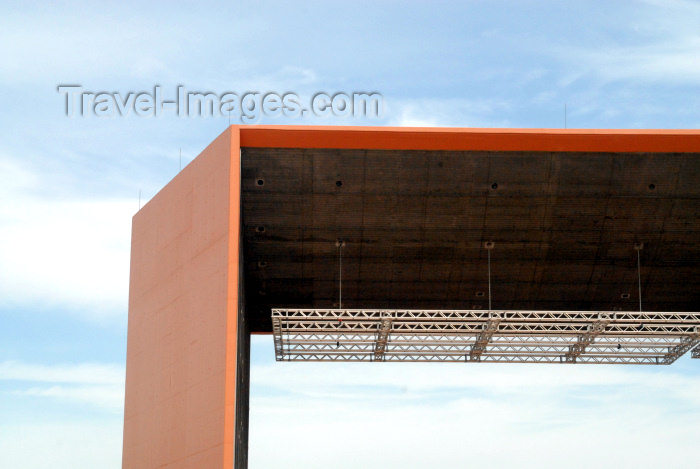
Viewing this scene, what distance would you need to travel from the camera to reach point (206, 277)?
18.9 m

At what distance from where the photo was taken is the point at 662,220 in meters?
22.7

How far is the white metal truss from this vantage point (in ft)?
76.7

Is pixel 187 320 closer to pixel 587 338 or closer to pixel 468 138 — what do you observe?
pixel 468 138

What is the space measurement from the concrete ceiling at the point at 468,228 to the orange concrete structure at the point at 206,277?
0.48 metres

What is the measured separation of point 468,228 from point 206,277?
676 cm

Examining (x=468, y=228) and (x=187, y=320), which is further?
(x=468, y=228)

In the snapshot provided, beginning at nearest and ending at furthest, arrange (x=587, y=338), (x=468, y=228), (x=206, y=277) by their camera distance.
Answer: (x=206, y=277) < (x=468, y=228) < (x=587, y=338)

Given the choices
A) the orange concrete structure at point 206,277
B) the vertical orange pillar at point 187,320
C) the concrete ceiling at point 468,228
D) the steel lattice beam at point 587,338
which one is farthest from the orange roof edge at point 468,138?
the steel lattice beam at point 587,338

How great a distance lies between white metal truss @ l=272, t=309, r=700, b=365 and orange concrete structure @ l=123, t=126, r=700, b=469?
3.24m

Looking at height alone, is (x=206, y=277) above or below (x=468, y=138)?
below

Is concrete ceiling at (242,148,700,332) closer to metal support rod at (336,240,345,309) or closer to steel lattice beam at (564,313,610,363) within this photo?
metal support rod at (336,240,345,309)

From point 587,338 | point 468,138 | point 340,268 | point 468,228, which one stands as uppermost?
point 468,138

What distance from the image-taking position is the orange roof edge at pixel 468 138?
758 inches

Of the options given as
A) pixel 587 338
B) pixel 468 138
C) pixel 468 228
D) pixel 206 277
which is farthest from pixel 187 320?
pixel 587 338
